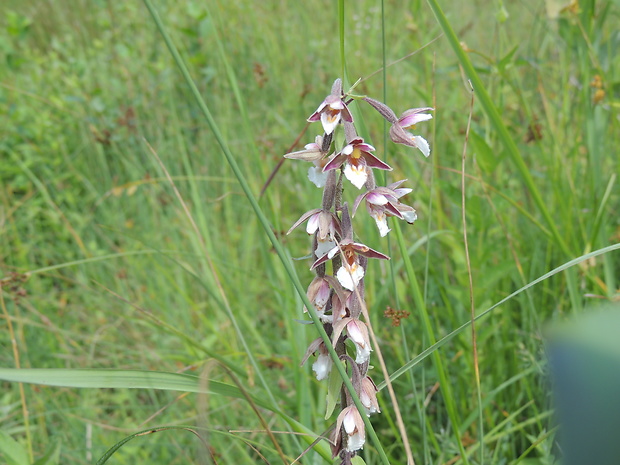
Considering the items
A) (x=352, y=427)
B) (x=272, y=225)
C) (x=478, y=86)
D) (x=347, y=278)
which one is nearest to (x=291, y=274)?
→ (x=347, y=278)

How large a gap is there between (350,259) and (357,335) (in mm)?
145

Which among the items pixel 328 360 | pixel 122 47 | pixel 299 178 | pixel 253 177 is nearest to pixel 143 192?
pixel 253 177

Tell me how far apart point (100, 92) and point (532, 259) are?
320cm

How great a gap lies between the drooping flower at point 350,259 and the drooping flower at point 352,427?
10.3 inches

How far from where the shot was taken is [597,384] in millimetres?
323

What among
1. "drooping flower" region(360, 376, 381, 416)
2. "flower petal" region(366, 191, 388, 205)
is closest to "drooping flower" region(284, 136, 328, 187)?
"flower petal" region(366, 191, 388, 205)

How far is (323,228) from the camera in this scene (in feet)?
3.56

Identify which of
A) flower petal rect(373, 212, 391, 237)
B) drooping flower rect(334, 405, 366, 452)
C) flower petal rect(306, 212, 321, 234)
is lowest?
drooping flower rect(334, 405, 366, 452)

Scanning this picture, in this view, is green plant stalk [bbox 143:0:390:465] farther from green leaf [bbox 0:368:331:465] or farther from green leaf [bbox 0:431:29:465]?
green leaf [bbox 0:431:29:465]

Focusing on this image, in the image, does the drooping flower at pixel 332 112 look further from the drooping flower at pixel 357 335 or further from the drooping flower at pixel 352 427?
the drooping flower at pixel 352 427

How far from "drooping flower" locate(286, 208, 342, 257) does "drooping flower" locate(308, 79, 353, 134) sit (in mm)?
161

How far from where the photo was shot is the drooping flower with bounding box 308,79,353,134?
1.05m

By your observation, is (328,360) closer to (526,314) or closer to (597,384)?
(597,384)

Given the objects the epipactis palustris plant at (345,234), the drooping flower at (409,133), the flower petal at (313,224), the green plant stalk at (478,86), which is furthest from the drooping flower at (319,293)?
the green plant stalk at (478,86)
